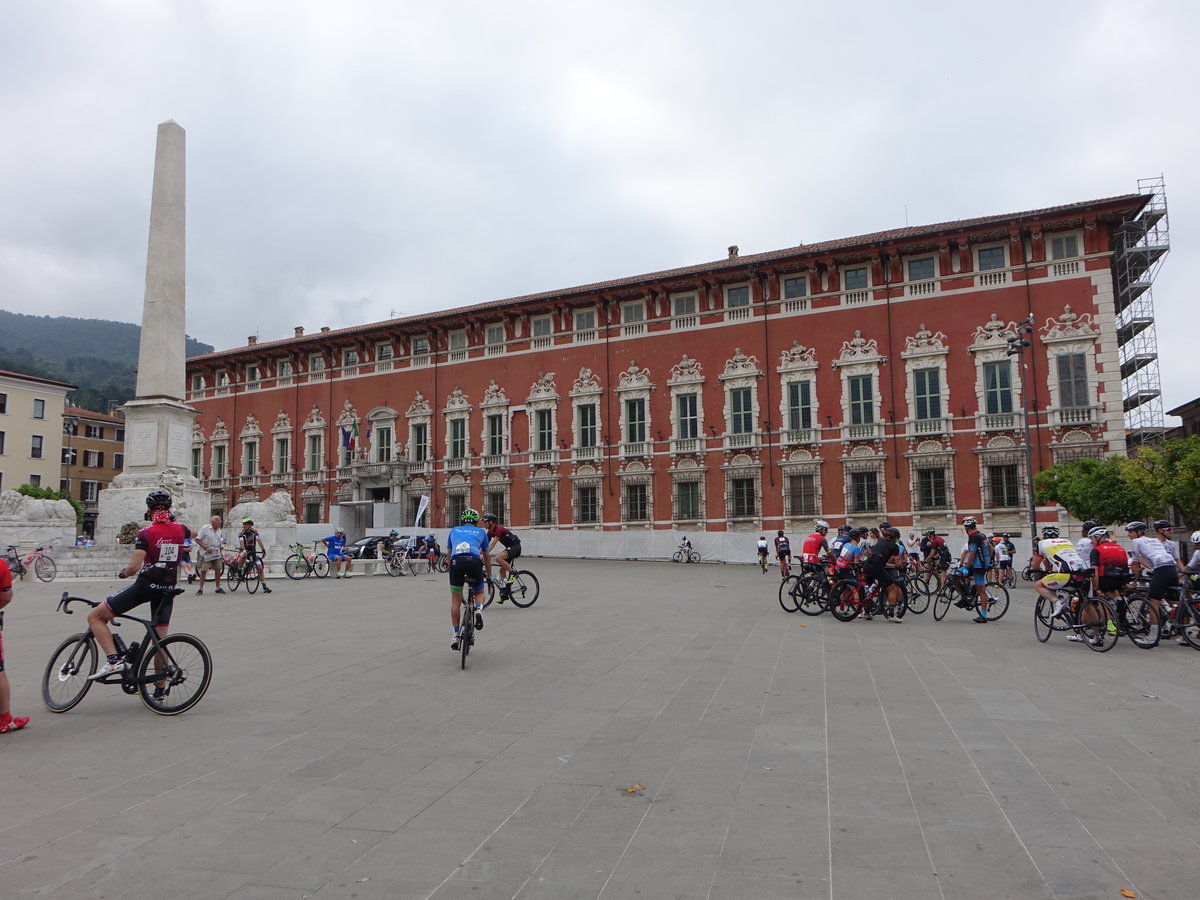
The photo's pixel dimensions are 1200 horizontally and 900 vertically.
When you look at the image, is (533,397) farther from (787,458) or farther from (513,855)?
(513,855)

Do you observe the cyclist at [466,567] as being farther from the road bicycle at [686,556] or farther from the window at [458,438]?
the window at [458,438]

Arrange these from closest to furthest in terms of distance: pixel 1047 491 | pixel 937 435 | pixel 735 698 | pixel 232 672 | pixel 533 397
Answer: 1. pixel 735 698
2. pixel 232 672
3. pixel 1047 491
4. pixel 937 435
5. pixel 533 397

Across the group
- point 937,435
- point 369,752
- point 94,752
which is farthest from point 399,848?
point 937,435

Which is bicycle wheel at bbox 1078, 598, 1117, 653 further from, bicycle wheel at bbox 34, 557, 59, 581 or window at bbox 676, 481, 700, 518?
window at bbox 676, 481, 700, 518

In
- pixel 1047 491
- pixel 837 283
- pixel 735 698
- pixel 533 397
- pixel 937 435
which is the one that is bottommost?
pixel 735 698

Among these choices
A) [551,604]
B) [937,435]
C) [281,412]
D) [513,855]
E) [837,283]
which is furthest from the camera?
[281,412]

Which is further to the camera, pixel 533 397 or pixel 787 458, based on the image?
pixel 533 397

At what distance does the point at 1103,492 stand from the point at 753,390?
1428 centimetres

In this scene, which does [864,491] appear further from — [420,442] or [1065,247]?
[420,442]

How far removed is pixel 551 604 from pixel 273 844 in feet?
39.3

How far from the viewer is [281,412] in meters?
48.4

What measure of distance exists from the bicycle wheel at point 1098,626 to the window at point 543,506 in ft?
97.8

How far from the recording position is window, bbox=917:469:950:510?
3189cm

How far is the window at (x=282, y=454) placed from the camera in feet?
157
